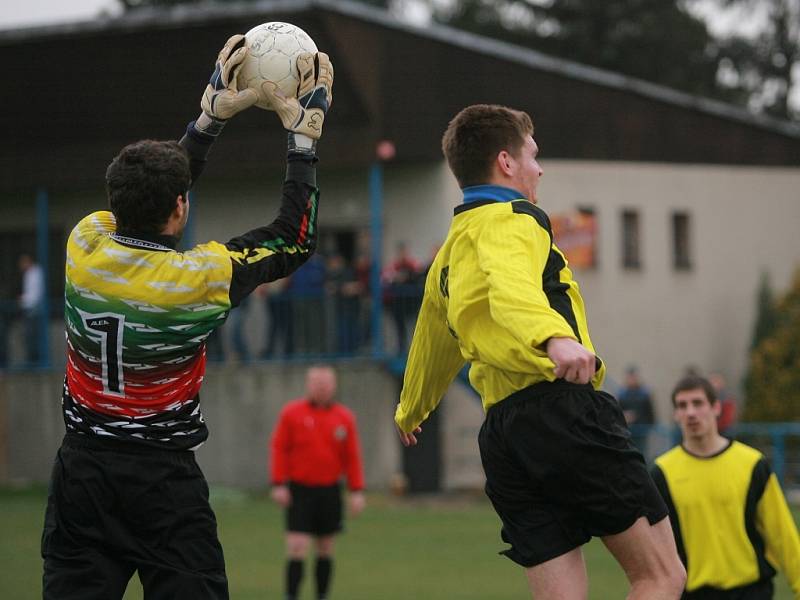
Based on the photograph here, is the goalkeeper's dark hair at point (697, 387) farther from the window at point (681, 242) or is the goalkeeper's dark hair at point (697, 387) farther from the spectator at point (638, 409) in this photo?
the window at point (681, 242)

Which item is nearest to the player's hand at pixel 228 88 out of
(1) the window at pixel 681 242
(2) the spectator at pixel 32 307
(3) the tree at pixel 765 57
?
(2) the spectator at pixel 32 307

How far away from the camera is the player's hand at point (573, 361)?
5.12 meters

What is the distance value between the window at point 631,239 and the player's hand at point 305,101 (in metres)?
26.1

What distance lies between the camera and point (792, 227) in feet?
119

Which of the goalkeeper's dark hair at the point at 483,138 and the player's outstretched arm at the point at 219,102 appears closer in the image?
the player's outstretched arm at the point at 219,102

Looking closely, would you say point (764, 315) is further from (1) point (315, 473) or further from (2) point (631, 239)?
(1) point (315, 473)

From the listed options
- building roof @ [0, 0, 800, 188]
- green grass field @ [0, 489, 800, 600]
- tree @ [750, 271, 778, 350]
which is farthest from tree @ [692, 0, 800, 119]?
green grass field @ [0, 489, 800, 600]

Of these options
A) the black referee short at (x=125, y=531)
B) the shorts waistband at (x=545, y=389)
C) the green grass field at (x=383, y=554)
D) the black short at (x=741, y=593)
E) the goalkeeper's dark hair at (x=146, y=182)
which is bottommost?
the green grass field at (x=383, y=554)

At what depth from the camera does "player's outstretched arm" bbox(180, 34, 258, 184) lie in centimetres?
582

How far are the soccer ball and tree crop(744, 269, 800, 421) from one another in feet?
82.9

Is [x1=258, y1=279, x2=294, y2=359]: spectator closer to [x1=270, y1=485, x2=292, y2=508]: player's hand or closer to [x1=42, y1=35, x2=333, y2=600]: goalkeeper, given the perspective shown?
[x1=270, y1=485, x2=292, y2=508]: player's hand

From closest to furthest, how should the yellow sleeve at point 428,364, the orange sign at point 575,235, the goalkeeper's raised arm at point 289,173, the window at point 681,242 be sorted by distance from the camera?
the goalkeeper's raised arm at point 289,173 < the yellow sleeve at point 428,364 < the orange sign at point 575,235 < the window at point 681,242

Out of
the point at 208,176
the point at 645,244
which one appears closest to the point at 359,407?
the point at 208,176

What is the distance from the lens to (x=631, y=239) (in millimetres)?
31766
